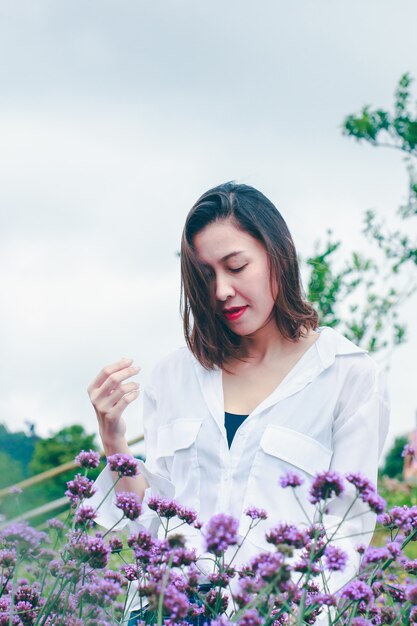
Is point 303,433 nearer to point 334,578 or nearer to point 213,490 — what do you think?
point 213,490

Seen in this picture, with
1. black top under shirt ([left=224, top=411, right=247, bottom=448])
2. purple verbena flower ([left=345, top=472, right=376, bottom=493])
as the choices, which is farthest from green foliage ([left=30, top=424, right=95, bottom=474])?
purple verbena flower ([left=345, top=472, right=376, bottom=493])

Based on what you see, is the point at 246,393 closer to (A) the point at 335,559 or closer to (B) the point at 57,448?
(A) the point at 335,559

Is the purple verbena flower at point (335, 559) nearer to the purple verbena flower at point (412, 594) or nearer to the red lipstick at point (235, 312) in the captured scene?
the purple verbena flower at point (412, 594)

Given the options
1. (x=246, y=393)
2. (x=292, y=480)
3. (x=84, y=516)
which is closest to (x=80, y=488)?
(x=84, y=516)

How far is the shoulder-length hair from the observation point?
102 inches

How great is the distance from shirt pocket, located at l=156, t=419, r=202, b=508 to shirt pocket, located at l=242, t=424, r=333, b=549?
0.61 feet

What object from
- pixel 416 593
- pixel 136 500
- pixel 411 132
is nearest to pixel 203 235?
pixel 136 500

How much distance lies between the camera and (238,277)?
245 cm

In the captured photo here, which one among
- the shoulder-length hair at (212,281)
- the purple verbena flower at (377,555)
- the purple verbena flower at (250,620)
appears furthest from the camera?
the shoulder-length hair at (212,281)

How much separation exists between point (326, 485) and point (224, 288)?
1.02m

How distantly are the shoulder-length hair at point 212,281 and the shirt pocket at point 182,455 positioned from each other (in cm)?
24

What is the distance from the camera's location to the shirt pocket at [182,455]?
2445 millimetres

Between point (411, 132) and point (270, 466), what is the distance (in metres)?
5.34

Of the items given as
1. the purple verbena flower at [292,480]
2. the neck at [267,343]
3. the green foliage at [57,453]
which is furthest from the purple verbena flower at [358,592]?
the green foliage at [57,453]
